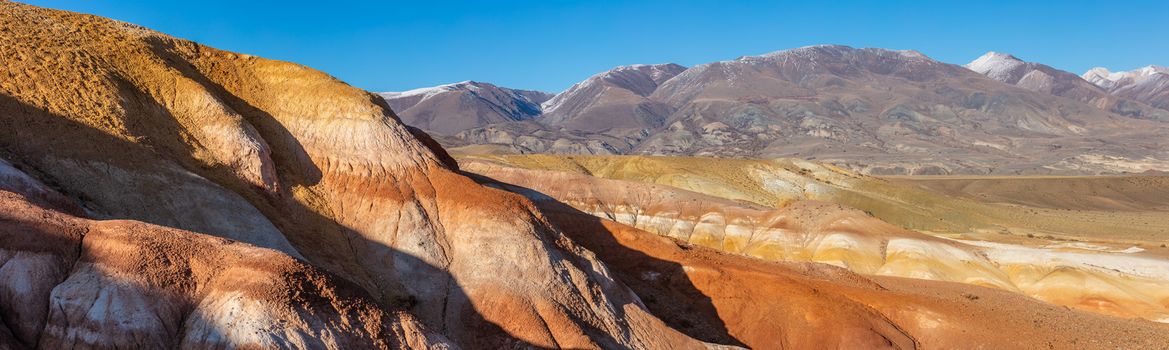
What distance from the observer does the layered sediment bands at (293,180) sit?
772 inches

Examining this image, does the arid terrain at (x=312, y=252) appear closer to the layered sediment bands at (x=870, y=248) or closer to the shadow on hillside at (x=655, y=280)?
the shadow on hillside at (x=655, y=280)

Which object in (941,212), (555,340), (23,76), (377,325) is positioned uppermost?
(23,76)

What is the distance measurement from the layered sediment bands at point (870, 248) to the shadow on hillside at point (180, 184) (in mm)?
19125

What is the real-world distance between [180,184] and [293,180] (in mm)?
5074

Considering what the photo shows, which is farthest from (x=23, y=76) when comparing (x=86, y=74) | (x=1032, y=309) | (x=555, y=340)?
(x=1032, y=309)

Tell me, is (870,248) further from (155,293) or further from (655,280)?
(155,293)

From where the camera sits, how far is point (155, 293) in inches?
508

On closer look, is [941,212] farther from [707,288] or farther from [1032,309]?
[707,288]

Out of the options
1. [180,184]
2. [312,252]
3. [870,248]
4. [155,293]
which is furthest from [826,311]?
[870,248]

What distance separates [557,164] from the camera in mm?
93562

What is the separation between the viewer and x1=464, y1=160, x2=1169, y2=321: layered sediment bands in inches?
1667

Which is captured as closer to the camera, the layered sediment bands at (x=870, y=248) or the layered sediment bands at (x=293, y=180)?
the layered sediment bands at (x=293, y=180)

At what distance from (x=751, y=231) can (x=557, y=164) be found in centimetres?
4062

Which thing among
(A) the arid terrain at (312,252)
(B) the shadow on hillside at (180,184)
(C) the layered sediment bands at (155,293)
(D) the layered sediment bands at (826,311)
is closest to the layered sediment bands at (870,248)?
(A) the arid terrain at (312,252)
